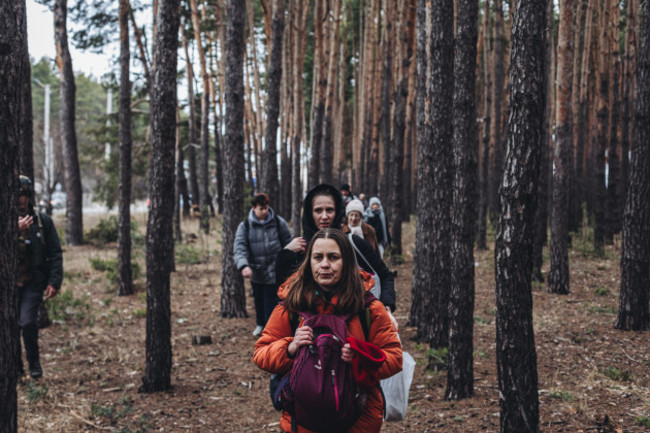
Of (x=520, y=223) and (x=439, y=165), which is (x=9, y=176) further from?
(x=439, y=165)

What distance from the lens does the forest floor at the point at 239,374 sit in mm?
4984

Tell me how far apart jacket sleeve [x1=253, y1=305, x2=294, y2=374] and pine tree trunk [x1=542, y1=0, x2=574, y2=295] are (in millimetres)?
8728

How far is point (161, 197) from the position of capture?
5.71 m

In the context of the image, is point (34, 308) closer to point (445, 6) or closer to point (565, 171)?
point (445, 6)

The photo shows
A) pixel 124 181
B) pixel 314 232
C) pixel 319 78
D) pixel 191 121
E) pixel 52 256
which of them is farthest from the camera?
pixel 191 121

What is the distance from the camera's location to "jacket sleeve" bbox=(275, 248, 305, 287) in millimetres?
3836

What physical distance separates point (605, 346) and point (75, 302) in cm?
894

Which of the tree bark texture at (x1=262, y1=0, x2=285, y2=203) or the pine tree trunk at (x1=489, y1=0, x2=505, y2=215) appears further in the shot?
the pine tree trunk at (x1=489, y1=0, x2=505, y2=215)

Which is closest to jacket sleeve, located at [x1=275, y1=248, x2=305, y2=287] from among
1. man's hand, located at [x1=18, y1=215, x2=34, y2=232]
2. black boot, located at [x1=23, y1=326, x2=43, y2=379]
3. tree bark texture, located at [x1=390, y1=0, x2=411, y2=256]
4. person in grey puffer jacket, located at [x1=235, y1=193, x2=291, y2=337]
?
person in grey puffer jacket, located at [x1=235, y1=193, x2=291, y2=337]

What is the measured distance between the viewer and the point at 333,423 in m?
2.47

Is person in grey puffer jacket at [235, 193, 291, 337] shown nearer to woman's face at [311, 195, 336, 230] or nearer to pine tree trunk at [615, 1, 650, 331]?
woman's face at [311, 195, 336, 230]

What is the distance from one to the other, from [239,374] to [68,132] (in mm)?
13153

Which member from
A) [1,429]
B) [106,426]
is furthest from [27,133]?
[1,429]

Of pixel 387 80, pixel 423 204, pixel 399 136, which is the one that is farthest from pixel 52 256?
pixel 387 80
